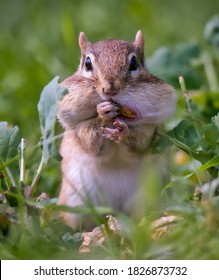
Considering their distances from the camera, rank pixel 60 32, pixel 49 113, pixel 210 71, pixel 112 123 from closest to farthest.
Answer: pixel 49 113 < pixel 112 123 < pixel 210 71 < pixel 60 32

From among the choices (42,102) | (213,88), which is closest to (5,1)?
(213,88)

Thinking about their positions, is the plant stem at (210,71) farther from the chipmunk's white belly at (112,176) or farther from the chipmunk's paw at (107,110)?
the chipmunk's paw at (107,110)

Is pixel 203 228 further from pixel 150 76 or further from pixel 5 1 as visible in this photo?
pixel 5 1

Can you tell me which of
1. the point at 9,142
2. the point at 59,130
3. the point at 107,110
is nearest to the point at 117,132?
the point at 107,110

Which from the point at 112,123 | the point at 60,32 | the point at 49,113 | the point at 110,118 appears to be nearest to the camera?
the point at 49,113

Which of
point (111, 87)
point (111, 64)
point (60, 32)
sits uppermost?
point (60, 32)

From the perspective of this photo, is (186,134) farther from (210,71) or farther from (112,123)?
(210,71)

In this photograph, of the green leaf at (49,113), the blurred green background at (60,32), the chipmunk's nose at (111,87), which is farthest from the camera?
the blurred green background at (60,32)

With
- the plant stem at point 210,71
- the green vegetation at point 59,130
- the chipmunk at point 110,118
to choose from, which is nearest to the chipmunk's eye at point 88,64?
the chipmunk at point 110,118
